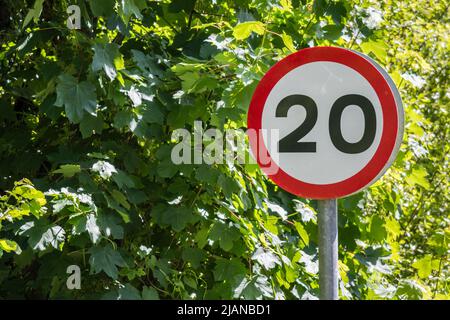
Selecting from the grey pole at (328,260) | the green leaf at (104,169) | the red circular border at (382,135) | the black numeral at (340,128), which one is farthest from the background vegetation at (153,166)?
the grey pole at (328,260)

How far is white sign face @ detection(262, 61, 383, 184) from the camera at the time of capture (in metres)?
2.72

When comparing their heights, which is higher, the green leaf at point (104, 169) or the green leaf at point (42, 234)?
the green leaf at point (104, 169)

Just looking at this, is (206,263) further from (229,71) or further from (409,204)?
(409,204)

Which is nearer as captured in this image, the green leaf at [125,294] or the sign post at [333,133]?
the sign post at [333,133]

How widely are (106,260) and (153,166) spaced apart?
633 millimetres

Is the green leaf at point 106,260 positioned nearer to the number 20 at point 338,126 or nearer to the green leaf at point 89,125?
the green leaf at point 89,125

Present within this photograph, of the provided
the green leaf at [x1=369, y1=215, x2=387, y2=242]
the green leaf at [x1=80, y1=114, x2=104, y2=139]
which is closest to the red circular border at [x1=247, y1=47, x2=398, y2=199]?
the green leaf at [x1=80, y1=114, x2=104, y2=139]

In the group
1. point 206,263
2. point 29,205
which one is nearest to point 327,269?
point 29,205

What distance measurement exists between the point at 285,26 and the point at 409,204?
3.23 metres

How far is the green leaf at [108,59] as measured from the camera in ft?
11.9

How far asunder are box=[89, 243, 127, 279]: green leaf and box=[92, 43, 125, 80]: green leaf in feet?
2.54

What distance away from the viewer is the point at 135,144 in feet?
14.1

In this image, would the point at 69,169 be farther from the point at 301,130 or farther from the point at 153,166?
the point at 301,130

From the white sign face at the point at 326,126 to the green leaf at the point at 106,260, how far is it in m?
1.16
